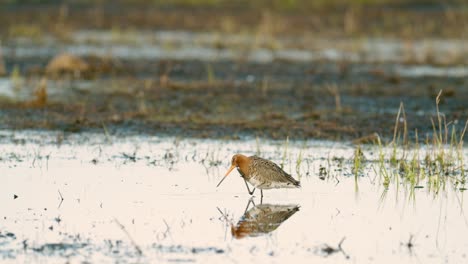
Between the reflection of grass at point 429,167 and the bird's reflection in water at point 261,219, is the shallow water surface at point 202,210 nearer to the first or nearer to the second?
the bird's reflection in water at point 261,219

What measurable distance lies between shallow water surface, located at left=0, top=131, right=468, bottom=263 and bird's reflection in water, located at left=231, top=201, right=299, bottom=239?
13 millimetres

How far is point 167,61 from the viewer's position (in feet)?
80.1

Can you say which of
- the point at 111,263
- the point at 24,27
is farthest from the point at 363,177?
the point at 24,27

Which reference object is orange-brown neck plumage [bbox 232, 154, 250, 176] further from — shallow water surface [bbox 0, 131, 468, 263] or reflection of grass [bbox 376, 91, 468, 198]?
reflection of grass [bbox 376, 91, 468, 198]

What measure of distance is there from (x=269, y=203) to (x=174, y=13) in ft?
91.1

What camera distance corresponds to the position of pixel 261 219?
9758mm

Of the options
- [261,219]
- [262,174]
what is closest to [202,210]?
[261,219]

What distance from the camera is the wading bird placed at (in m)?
10.6

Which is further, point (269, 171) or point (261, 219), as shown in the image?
point (269, 171)

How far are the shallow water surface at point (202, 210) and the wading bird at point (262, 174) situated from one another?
19 cm

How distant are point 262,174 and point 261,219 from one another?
3.04 ft

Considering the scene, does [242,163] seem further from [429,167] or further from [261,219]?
[429,167]

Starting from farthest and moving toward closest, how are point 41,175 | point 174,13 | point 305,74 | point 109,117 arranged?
point 174,13 → point 305,74 → point 109,117 → point 41,175

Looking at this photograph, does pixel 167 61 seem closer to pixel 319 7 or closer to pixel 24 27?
pixel 24 27
